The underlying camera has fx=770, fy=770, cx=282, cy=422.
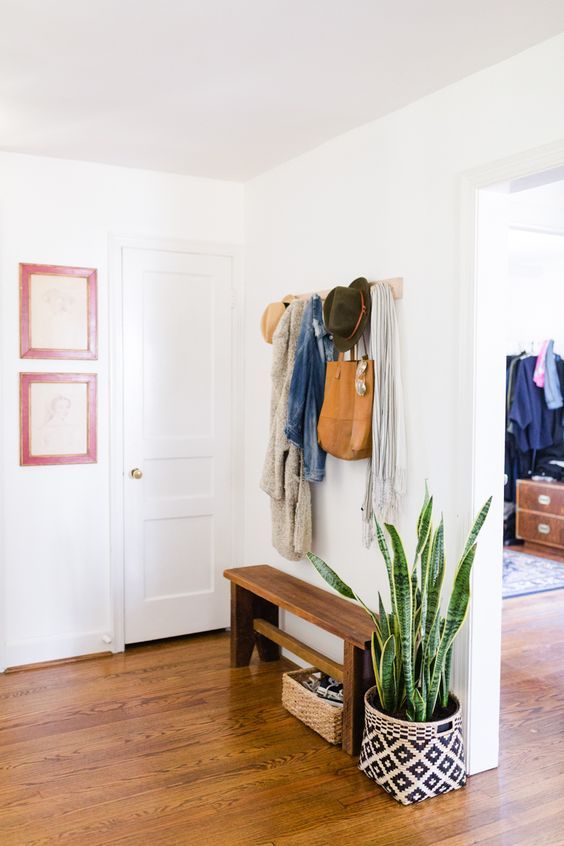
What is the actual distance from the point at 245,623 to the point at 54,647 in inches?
38.2

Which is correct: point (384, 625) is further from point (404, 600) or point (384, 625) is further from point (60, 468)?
point (60, 468)

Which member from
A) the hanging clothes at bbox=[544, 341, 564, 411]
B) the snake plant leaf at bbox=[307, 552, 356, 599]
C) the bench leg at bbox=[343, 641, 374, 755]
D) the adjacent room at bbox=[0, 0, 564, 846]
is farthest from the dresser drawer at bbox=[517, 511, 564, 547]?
the snake plant leaf at bbox=[307, 552, 356, 599]

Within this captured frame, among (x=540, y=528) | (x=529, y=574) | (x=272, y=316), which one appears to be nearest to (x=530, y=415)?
(x=540, y=528)

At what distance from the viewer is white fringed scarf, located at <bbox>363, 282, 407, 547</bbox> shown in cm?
292

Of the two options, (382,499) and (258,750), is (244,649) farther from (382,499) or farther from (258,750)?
(382,499)

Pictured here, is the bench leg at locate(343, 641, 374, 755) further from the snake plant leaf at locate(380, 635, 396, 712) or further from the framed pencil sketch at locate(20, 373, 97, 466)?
the framed pencil sketch at locate(20, 373, 97, 466)

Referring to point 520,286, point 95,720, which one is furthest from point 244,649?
point 520,286

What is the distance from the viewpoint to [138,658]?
392 cm

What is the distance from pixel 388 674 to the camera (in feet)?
8.69

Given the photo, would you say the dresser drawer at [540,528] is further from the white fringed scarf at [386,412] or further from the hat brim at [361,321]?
the hat brim at [361,321]

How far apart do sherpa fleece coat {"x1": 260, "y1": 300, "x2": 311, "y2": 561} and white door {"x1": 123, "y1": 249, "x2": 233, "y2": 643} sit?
2.16 feet

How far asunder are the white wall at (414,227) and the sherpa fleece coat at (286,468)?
12 centimetres

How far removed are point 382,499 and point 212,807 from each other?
48.8 inches

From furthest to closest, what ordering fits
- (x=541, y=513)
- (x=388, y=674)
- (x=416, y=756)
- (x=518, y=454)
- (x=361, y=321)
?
(x=518, y=454), (x=541, y=513), (x=361, y=321), (x=388, y=674), (x=416, y=756)
